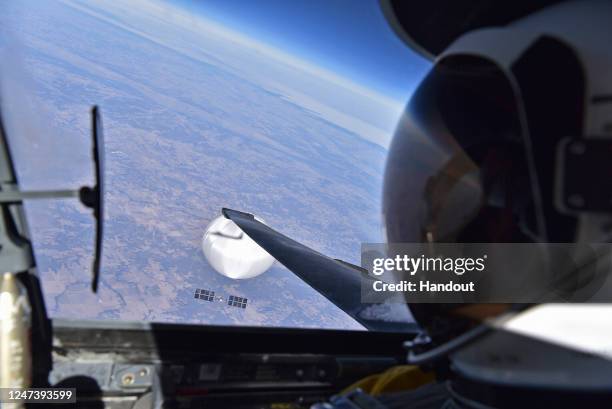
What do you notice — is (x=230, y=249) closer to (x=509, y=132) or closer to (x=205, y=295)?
(x=205, y=295)

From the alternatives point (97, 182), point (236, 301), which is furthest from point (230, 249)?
point (97, 182)

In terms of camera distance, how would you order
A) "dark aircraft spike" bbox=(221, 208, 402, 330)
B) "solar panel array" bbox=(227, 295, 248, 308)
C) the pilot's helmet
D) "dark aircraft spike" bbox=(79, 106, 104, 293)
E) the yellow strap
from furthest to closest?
1. "solar panel array" bbox=(227, 295, 248, 308)
2. "dark aircraft spike" bbox=(221, 208, 402, 330)
3. the yellow strap
4. "dark aircraft spike" bbox=(79, 106, 104, 293)
5. the pilot's helmet

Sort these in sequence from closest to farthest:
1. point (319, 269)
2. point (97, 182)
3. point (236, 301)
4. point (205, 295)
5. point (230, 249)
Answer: point (97, 182) → point (319, 269) → point (205, 295) → point (236, 301) → point (230, 249)

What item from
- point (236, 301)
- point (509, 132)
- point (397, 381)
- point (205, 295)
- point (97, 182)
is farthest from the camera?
point (236, 301)

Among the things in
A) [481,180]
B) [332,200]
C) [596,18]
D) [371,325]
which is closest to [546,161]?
[481,180]

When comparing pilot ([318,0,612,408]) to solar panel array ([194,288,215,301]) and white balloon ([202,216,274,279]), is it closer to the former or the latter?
solar panel array ([194,288,215,301])

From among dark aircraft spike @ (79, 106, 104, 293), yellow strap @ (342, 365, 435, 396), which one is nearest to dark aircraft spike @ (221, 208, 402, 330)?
yellow strap @ (342, 365, 435, 396)
